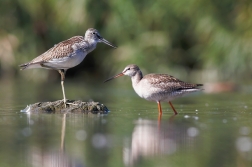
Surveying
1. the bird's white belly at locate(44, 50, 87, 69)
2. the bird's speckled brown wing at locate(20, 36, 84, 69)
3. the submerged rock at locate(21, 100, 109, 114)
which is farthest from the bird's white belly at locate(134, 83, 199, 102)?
the bird's speckled brown wing at locate(20, 36, 84, 69)

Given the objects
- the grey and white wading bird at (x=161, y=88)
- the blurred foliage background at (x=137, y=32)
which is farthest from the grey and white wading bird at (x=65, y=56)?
the blurred foliage background at (x=137, y=32)

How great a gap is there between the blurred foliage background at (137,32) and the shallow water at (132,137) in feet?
17.7

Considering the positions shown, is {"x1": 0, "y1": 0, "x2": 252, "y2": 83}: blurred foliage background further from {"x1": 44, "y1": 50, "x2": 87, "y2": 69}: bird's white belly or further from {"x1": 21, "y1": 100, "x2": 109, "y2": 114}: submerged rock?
{"x1": 21, "y1": 100, "x2": 109, "y2": 114}: submerged rock

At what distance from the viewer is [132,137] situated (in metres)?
7.05

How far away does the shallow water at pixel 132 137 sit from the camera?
5.90 metres

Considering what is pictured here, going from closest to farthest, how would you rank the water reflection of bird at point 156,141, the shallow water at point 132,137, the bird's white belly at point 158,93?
the shallow water at point 132,137, the water reflection of bird at point 156,141, the bird's white belly at point 158,93

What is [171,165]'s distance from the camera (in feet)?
18.5

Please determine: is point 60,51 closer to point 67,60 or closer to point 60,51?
point 60,51

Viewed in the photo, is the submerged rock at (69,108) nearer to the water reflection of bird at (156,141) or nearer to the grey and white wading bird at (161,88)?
the grey and white wading bird at (161,88)

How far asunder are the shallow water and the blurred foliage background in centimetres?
539

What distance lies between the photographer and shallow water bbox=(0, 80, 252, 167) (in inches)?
232

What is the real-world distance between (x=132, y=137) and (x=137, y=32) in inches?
431

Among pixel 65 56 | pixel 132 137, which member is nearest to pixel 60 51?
pixel 65 56

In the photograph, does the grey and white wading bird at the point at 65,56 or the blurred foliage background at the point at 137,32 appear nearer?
the grey and white wading bird at the point at 65,56
